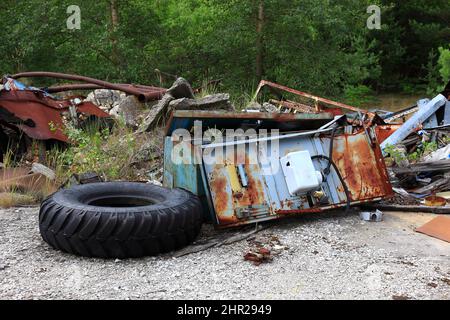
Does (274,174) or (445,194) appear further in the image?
(445,194)

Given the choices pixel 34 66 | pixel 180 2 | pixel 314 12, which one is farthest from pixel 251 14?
pixel 34 66

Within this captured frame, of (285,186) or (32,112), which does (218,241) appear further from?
(32,112)

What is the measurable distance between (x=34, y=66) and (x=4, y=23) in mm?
1218

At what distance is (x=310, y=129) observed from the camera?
557cm

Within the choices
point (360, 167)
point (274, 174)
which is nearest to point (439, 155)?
→ point (360, 167)

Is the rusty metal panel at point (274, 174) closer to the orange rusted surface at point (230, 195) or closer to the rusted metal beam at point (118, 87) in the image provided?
the orange rusted surface at point (230, 195)

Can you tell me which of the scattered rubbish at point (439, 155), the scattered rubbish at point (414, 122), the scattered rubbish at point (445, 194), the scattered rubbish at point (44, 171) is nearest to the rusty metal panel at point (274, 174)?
the scattered rubbish at point (445, 194)

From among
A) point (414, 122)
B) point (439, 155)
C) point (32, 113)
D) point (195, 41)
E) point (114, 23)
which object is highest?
point (114, 23)

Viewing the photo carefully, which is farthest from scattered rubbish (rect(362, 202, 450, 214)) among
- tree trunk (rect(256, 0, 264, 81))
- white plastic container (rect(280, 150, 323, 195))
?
tree trunk (rect(256, 0, 264, 81))

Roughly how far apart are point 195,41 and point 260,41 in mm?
1848

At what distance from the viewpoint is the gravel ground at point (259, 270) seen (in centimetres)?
354

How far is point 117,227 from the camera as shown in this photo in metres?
4.02
